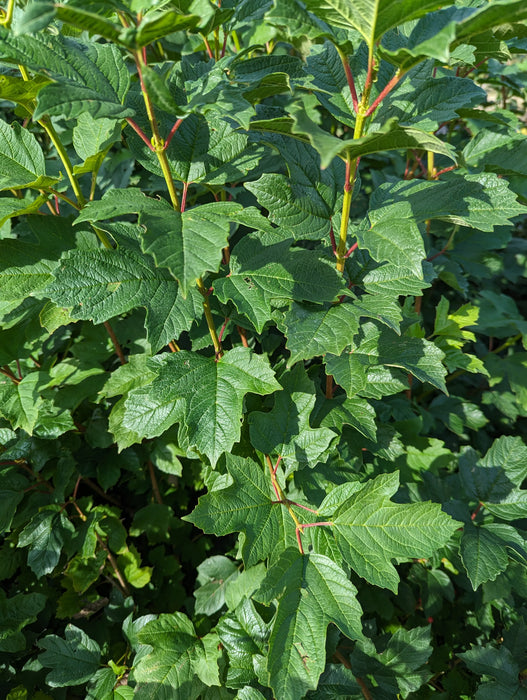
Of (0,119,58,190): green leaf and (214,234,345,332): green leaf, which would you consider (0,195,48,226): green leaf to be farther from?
(214,234,345,332): green leaf

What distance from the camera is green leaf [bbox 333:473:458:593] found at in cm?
127

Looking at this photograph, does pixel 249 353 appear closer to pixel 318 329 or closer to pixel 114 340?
pixel 318 329

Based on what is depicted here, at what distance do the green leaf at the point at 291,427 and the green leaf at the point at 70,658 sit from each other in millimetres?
1030

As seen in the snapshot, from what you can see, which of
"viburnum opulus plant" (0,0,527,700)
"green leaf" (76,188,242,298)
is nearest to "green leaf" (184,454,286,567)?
"viburnum opulus plant" (0,0,527,700)

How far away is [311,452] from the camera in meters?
1.44

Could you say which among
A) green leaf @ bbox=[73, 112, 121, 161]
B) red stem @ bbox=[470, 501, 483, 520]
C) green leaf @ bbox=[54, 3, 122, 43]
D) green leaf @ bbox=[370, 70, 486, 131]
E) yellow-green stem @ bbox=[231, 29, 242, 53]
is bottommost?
red stem @ bbox=[470, 501, 483, 520]

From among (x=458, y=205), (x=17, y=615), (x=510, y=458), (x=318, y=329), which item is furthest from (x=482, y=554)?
(x=17, y=615)

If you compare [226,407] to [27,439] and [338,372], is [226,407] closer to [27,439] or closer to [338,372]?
[338,372]

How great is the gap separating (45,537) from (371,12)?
192cm

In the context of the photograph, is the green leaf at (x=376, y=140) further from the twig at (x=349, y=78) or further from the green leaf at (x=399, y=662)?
the green leaf at (x=399, y=662)

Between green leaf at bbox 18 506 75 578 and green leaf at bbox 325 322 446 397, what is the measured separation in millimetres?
1257

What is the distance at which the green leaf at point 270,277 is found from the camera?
127cm

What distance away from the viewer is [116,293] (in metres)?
1.22

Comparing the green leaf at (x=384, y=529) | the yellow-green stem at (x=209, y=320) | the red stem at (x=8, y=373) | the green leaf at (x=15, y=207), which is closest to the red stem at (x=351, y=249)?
the yellow-green stem at (x=209, y=320)
